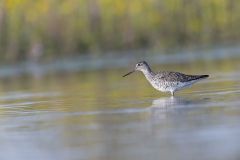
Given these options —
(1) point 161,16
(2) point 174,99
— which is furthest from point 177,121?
(1) point 161,16

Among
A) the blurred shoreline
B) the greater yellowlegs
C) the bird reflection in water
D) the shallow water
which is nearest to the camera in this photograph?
the shallow water

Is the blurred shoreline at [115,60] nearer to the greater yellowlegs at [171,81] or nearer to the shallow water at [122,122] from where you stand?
the shallow water at [122,122]

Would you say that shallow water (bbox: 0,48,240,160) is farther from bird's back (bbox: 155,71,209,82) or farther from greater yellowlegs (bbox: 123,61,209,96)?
bird's back (bbox: 155,71,209,82)

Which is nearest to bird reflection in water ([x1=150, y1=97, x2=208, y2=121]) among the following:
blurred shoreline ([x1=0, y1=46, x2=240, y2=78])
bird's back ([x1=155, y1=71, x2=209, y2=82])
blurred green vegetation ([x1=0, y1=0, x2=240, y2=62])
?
bird's back ([x1=155, y1=71, x2=209, y2=82])

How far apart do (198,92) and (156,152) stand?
8.37 m

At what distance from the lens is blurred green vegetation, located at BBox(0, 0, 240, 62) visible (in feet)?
131

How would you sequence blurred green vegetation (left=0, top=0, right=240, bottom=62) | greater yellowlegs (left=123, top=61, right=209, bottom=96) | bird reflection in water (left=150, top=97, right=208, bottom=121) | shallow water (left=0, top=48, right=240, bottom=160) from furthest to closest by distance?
blurred green vegetation (left=0, top=0, right=240, bottom=62) < greater yellowlegs (left=123, top=61, right=209, bottom=96) < bird reflection in water (left=150, top=97, right=208, bottom=121) < shallow water (left=0, top=48, right=240, bottom=160)

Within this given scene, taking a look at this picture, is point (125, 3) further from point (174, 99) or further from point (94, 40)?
point (174, 99)

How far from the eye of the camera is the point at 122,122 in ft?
50.6

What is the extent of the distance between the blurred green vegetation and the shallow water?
1450 cm

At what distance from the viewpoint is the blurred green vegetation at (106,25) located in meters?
39.8

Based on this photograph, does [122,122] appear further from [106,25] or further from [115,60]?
[106,25]

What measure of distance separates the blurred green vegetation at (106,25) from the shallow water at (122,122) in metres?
14.5

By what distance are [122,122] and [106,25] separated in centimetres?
2742
